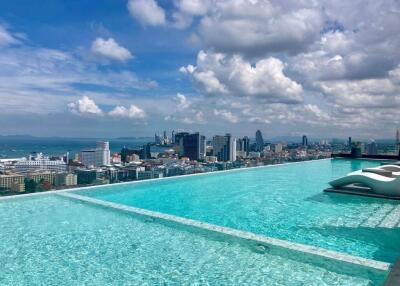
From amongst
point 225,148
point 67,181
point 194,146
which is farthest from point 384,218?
point 194,146

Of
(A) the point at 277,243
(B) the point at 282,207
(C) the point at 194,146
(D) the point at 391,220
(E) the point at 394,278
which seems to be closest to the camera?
(E) the point at 394,278

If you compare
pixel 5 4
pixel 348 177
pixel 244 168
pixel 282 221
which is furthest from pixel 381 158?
pixel 5 4

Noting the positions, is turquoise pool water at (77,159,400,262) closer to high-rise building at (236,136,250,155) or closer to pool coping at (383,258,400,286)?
pool coping at (383,258,400,286)

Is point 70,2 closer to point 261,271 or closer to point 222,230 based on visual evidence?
point 222,230

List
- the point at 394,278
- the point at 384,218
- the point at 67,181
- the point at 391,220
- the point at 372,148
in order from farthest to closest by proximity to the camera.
→ 1. the point at 372,148
2. the point at 67,181
3. the point at 384,218
4. the point at 391,220
5. the point at 394,278

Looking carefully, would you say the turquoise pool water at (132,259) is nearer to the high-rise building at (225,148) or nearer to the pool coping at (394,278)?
the pool coping at (394,278)

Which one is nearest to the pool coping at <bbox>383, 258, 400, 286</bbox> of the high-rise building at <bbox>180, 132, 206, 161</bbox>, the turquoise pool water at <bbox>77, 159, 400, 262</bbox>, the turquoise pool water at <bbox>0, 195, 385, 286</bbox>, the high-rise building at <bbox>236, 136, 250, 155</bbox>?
the turquoise pool water at <bbox>0, 195, 385, 286</bbox>

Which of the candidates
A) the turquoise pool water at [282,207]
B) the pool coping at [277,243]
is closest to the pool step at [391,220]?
the turquoise pool water at [282,207]

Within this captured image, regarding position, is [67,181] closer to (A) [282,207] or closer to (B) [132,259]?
(A) [282,207]
